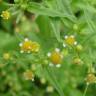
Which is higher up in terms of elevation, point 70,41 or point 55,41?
point 70,41

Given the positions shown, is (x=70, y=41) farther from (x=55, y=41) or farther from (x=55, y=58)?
(x=55, y=41)

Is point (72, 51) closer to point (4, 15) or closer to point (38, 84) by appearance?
point (4, 15)

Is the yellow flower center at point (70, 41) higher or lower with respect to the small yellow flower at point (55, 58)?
higher

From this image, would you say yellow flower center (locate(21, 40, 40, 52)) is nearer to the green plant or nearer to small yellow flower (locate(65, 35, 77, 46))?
the green plant

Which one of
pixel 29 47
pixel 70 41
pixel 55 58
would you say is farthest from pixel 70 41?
pixel 29 47

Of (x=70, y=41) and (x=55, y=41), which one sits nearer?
(x=70, y=41)

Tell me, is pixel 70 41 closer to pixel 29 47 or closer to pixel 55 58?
pixel 55 58

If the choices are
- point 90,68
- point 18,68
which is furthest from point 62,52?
point 18,68

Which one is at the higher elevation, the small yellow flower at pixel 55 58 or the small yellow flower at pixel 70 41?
the small yellow flower at pixel 70 41

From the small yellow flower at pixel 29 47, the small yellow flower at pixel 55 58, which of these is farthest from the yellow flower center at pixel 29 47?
the small yellow flower at pixel 55 58

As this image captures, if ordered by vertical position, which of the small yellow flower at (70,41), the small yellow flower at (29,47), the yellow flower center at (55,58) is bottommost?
the yellow flower center at (55,58)

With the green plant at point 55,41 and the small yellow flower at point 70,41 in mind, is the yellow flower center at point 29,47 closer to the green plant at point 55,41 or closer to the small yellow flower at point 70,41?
the green plant at point 55,41

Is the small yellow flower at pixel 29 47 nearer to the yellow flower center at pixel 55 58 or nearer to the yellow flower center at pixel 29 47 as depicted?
the yellow flower center at pixel 29 47
